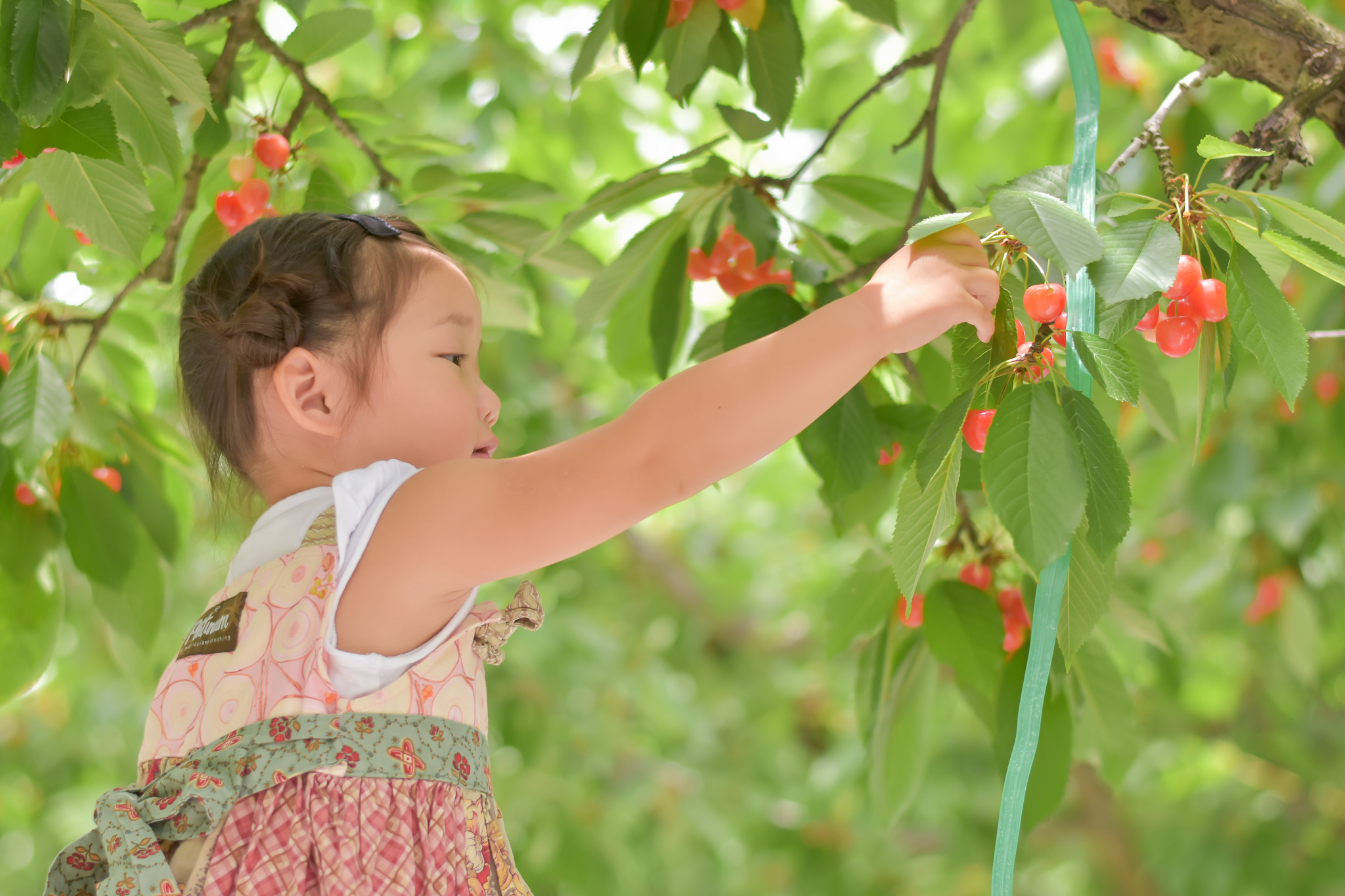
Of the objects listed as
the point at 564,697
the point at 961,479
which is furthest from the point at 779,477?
the point at 961,479

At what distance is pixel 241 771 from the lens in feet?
2.63

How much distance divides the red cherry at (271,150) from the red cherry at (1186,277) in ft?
2.98

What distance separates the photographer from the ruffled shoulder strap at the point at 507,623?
0.89 meters

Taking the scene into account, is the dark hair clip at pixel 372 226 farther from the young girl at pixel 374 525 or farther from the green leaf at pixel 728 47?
the green leaf at pixel 728 47

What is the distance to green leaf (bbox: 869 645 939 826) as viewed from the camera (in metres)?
1.17

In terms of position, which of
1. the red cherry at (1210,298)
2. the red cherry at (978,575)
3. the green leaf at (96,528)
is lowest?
the green leaf at (96,528)

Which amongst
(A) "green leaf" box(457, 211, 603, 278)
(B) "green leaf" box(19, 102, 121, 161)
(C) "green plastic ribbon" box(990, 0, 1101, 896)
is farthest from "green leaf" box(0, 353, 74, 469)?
(C) "green plastic ribbon" box(990, 0, 1101, 896)

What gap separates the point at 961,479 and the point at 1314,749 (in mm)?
3511

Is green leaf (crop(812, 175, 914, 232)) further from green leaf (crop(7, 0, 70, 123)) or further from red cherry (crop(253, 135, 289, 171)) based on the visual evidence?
green leaf (crop(7, 0, 70, 123))

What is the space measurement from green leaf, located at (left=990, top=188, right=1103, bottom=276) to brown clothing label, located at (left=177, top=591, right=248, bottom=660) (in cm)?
63

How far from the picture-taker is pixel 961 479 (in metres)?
0.96

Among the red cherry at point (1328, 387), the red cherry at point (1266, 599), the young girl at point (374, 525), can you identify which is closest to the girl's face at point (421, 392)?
the young girl at point (374, 525)

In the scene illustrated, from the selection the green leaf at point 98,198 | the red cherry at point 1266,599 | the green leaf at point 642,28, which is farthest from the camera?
the red cherry at point 1266,599

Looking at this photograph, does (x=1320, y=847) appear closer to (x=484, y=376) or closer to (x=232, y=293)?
(x=484, y=376)
